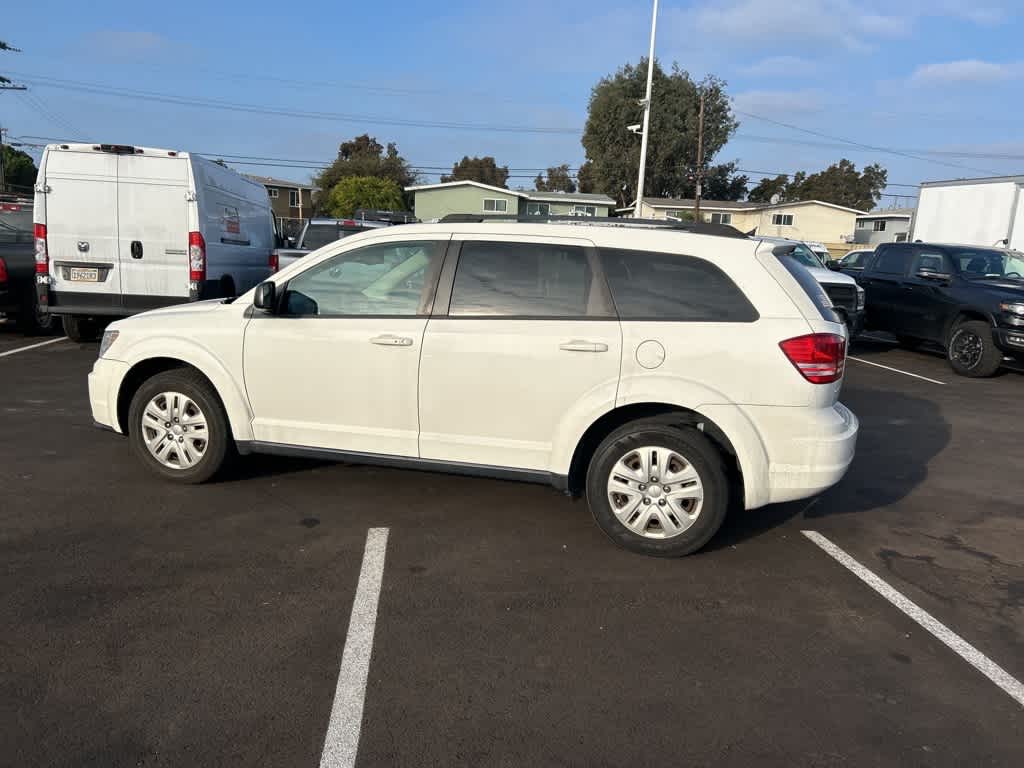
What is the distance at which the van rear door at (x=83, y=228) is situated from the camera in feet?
29.5

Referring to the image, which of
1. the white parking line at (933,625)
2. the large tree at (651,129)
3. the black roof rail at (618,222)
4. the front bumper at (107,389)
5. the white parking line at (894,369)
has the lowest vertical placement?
the white parking line at (933,625)

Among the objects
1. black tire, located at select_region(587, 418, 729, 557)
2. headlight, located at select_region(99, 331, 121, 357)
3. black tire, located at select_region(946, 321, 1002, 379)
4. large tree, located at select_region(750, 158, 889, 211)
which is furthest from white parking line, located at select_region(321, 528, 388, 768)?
large tree, located at select_region(750, 158, 889, 211)

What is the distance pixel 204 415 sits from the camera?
16.2 feet

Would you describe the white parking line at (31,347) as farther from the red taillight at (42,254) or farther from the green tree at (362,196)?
the green tree at (362,196)

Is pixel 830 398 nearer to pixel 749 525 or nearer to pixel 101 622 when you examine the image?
pixel 749 525

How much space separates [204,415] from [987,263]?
1146 centimetres

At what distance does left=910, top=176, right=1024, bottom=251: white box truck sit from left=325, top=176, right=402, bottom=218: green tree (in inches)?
1577

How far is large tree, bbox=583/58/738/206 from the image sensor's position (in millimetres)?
57250

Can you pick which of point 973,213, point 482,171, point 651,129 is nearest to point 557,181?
point 482,171

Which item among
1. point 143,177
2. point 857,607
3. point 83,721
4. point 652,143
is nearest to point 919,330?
point 857,607

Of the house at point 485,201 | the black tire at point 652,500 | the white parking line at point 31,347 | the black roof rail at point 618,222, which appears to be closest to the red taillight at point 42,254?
the white parking line at point 31,347

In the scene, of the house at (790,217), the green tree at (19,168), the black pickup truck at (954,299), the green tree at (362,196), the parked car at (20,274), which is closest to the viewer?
the parked car at (20,274)

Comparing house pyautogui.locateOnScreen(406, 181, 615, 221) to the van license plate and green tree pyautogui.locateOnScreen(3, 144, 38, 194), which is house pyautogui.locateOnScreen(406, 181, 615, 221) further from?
the van license plate

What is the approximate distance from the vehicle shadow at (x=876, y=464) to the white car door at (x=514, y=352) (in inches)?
49.5
